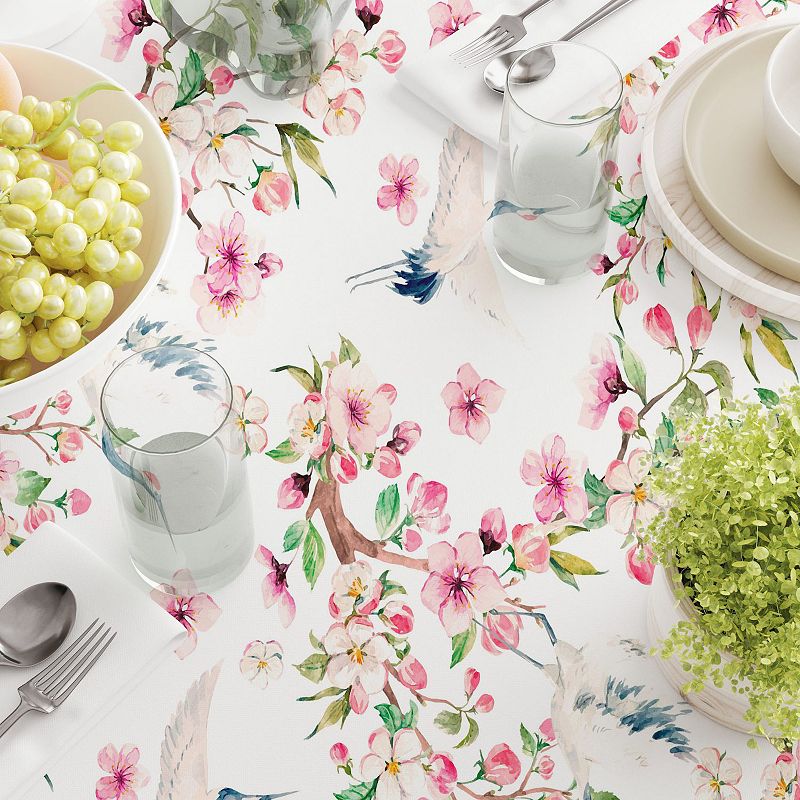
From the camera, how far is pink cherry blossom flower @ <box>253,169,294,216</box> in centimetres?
105

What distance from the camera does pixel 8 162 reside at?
2.67ft

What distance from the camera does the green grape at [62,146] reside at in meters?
0.88

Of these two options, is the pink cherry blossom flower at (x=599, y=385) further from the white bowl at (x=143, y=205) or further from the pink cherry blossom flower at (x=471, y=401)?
the white bowl at (x=143, y=205)

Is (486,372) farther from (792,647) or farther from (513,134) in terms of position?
(792,647)

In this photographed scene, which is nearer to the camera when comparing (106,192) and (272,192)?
(106,192)

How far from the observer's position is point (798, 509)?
63 centimetres

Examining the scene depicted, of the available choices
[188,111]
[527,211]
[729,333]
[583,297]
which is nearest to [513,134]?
[527,211]

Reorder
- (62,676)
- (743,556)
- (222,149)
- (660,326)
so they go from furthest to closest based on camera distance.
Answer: (222,149), (660,326), (62,676), (743,556)

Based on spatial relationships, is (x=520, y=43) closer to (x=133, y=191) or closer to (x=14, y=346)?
(x=133, y=191)

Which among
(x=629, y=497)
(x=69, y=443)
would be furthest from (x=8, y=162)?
(x=629, y=497)

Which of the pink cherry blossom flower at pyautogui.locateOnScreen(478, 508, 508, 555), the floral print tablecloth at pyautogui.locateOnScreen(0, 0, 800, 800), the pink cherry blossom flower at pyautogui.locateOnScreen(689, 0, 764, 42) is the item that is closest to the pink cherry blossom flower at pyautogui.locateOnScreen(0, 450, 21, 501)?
the floral print tablecloth at pyautogui.locateOnScreen(0, 0, 800, 800)

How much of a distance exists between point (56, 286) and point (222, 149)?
0.37 metres

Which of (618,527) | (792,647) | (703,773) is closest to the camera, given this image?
(792,647)

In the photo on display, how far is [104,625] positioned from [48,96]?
1.84ft
